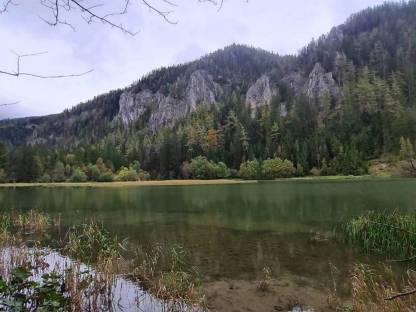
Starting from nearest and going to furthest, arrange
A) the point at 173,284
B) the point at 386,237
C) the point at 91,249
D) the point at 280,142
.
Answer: the point at 173,284 → the point at 386,237 → the point at 91,249 → the point at 280,142

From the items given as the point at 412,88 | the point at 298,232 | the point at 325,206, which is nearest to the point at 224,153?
the point at 412,88

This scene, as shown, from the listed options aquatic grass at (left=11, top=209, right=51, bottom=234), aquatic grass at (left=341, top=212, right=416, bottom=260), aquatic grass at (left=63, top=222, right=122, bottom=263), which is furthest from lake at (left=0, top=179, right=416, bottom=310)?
aquatic grass at (left=63, top=222, right=122, bottom=263)

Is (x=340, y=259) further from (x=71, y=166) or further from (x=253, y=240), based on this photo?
(x=71, y=166)

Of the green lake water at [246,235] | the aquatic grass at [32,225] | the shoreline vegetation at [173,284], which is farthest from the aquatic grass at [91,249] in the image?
the aquatic grass at [32,225]

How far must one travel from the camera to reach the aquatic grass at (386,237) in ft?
55.2

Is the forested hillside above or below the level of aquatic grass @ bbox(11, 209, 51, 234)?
above

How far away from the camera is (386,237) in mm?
17922

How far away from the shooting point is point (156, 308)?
11195mm

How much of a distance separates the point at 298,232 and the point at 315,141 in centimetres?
11038

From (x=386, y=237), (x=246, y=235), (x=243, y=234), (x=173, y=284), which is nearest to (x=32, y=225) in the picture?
(x=243, y=234)

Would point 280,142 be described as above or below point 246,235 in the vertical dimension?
above

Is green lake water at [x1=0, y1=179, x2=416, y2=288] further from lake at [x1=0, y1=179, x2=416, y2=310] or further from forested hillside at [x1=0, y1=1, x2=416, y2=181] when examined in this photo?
forested hillside at [x1=0, y1=1, x2=416, y2=181]

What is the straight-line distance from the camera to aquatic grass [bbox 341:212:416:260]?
16.8 m

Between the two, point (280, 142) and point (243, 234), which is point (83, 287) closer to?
point (243, 234)
